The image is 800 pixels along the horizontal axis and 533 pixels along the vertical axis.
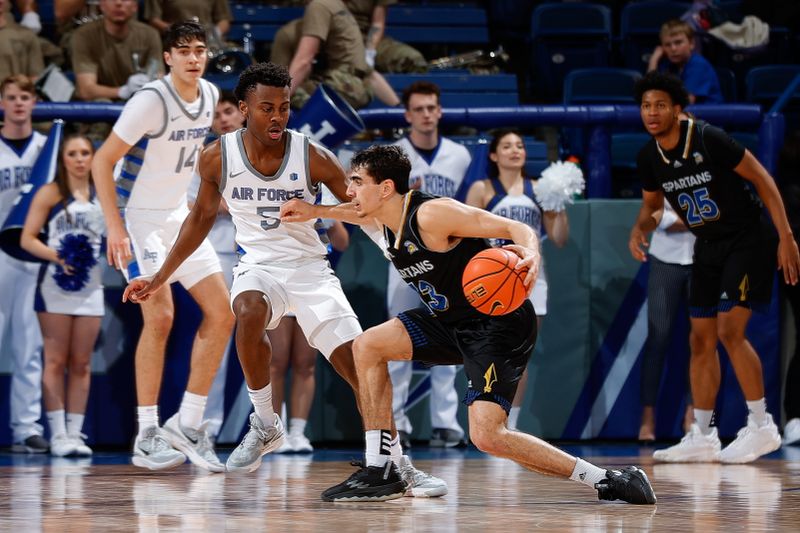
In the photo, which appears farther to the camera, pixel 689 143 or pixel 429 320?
pixel 689 143

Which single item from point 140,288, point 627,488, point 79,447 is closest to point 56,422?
point 79,447

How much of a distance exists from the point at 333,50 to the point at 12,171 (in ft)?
8.65

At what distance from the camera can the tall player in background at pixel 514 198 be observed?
853 cm

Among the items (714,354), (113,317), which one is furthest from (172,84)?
(714,354)

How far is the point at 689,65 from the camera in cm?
1037

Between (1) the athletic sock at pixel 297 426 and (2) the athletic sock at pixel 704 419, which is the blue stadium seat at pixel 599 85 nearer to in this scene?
(2) the athletic sock at pixel 704 419

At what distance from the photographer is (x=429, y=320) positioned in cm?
578

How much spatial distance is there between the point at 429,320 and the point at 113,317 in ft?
11.7

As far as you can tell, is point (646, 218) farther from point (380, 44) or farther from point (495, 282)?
point (380, 44)

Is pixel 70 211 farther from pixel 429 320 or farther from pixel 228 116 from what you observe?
pixel 429 320

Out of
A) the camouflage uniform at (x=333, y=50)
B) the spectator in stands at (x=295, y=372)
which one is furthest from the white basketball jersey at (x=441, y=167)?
the camouflage uniform at (x=333, y=50)

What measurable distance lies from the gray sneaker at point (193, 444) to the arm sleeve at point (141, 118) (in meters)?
1.62

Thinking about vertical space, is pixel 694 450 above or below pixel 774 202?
below

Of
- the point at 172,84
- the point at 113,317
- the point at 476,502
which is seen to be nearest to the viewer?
the point at 476,502
